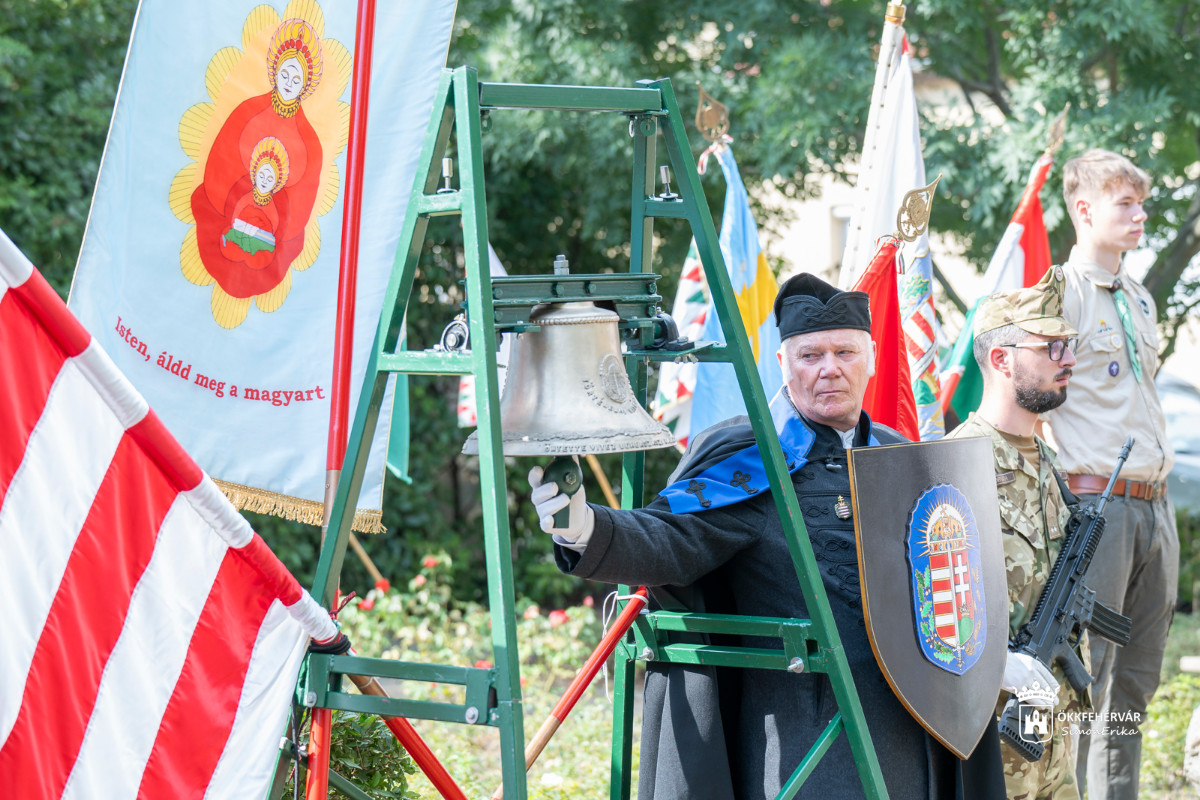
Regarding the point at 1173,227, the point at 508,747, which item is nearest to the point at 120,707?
the point at 508,747

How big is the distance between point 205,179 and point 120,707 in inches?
57.2

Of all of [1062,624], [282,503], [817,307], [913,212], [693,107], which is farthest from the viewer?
[693,107]

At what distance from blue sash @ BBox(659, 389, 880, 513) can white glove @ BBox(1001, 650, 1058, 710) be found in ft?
2.56

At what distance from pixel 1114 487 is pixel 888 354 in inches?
36.4

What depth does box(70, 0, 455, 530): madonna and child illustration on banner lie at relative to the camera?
2.90 metres

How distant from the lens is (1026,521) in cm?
339

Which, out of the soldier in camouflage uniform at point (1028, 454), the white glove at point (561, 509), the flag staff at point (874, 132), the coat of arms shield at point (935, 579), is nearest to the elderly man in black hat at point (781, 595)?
the coat of arms shield at point (935, 579)

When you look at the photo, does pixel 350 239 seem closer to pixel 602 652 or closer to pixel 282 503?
pixel 282 503

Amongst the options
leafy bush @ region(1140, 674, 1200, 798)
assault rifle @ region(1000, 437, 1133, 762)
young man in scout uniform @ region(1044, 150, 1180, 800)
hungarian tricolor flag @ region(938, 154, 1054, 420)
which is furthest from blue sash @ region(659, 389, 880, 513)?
leafy bush @ region(1140, 674, 1200, 798)

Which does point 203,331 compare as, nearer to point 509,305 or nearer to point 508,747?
point 509,305

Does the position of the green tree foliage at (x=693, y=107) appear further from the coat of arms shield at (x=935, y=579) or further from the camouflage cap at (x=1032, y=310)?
the coat of arms shield at (x=935, y=579)

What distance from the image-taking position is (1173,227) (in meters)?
7.74

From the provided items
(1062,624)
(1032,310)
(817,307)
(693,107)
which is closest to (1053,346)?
(1032,310)

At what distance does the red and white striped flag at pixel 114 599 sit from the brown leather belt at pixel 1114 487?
2.92 metres
